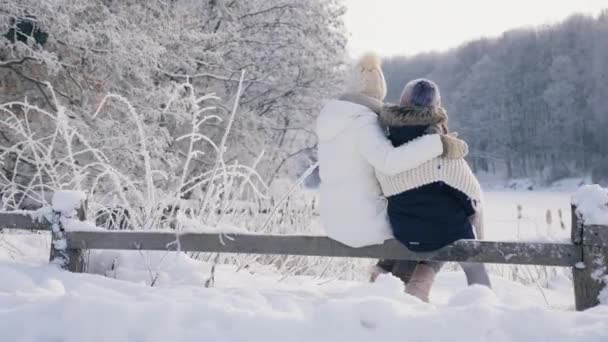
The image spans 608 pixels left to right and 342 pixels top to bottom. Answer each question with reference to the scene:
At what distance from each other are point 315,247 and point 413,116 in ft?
2.89

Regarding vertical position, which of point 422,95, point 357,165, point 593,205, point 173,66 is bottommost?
point 593,205

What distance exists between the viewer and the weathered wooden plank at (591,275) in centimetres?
310

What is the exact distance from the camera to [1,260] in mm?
3750

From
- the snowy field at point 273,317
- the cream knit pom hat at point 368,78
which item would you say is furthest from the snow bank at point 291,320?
the cream knit pom hat at point 368,78

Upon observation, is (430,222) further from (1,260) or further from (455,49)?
(455,49)

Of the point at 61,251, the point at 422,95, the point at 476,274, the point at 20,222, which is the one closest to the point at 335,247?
the point at 476,274

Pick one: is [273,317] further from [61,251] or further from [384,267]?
[61,251]

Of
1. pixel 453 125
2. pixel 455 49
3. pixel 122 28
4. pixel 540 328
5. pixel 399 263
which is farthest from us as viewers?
pixel 455 49

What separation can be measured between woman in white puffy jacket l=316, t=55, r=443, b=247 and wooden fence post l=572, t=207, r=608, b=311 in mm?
788

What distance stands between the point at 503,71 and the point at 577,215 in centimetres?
5949

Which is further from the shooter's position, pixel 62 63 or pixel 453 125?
pixel 453 125

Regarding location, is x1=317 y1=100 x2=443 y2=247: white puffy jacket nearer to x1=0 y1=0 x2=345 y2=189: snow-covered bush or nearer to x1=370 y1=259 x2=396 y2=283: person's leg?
x1=370 y1=259 x2=396 y2=283: person's leg

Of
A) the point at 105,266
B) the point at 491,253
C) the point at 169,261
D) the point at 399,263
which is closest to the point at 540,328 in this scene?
Answer: the point at 491,253

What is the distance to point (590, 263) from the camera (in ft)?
10.2
